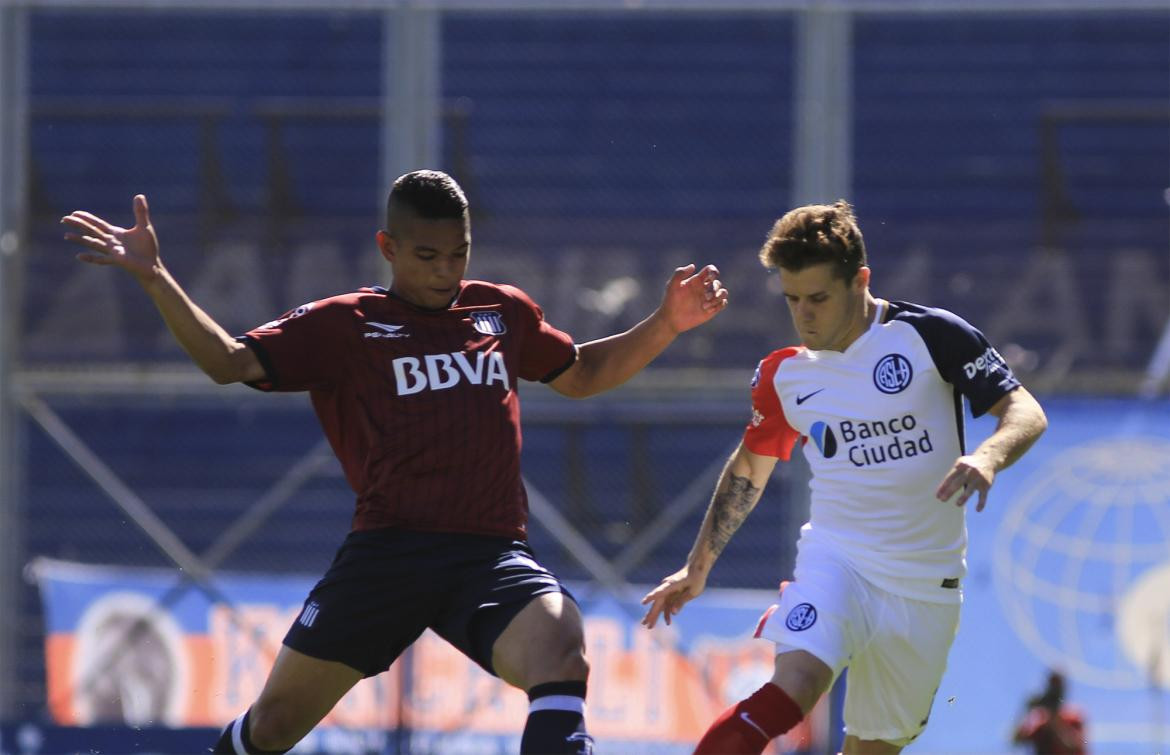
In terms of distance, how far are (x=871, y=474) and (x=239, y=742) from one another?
1905mm

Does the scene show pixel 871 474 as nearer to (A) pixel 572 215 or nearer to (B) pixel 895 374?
(B) pixel 895 374

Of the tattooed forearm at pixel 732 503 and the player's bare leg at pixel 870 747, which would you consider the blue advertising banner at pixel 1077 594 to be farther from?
the player's bare leg at pixel 870 747

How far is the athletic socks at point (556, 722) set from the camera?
4.53 meters

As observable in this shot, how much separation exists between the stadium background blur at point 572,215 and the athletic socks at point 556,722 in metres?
4.74

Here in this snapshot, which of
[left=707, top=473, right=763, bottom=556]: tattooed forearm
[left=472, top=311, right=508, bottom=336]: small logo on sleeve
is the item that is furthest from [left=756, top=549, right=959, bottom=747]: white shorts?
[left=472, top=311, right=508, bottom=336]: small logo on sleeve

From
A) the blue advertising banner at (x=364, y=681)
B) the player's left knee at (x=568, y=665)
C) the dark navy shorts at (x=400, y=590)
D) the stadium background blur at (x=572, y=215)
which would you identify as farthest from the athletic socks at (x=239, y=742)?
the blue advertising banner at (x=364, y=681)

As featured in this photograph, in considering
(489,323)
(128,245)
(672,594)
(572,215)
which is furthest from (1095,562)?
(128,245)

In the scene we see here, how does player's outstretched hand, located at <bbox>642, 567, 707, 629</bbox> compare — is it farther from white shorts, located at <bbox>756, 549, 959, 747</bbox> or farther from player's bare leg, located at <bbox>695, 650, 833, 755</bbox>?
player's bare leg, located at <bbox>695, 650, 833, 755</bbox>

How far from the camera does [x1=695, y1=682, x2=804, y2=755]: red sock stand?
458 cm

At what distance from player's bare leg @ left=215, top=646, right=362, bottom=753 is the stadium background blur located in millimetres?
4030

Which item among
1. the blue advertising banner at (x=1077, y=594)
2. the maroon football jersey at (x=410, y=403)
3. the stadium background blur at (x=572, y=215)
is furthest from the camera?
the stadium background blur at (x=572, y=215)

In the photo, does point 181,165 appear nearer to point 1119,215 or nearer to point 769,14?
point 769,14

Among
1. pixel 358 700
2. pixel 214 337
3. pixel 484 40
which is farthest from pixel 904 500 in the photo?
pixel 484 40

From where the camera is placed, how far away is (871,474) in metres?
4.93
